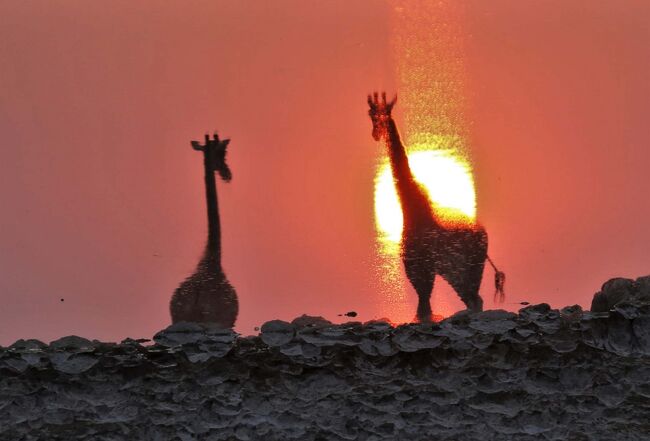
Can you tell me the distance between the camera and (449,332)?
1.03 metres

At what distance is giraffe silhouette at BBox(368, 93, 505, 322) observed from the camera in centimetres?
113

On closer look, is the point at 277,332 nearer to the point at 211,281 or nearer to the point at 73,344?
the point at 211,281

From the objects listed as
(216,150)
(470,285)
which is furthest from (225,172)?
(470,285)

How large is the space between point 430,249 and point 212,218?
33cm

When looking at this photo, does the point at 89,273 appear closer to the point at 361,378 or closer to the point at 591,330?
the point at 361,378

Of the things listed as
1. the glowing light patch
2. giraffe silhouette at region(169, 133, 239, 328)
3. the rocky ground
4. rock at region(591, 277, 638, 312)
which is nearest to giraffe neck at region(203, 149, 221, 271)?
giraffe silhouette at region(169, 133, 239, 328)

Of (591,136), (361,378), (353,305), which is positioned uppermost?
(591,136)

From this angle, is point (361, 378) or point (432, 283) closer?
point (361, 378)

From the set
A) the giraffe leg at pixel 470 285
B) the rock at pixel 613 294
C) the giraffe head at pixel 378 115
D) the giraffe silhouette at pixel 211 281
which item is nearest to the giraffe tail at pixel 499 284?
the giraffe leg at pixel 470 285

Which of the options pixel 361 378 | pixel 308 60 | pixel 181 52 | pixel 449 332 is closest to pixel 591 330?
pixel 449 332

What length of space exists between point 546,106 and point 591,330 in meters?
0.33

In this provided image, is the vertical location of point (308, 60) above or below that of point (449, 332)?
above

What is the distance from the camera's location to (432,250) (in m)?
1.15

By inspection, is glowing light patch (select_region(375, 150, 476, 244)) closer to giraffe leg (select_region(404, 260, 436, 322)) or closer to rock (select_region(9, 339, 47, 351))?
giraffe leg (select_region(404, 260, 436, 322))
